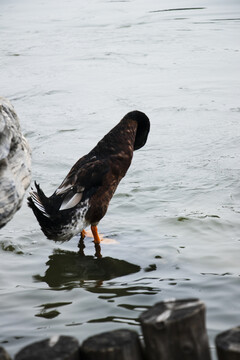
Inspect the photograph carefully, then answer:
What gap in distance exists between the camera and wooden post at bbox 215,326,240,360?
2535mm

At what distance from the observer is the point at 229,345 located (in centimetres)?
255

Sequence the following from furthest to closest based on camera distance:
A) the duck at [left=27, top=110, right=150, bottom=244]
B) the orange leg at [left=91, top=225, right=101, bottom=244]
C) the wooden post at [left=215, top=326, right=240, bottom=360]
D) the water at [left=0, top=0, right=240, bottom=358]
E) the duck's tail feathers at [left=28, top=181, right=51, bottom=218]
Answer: the orange leg at [left=91, top=225, right=101, bottom=244]
the duck at [left=27, top=110, right=150, bottom=244]
the duck's tail feathers at [left=28, top=181, right=51, bottom=218]
the water at [left=0, top=0, right=240, bottom=358]
the wooden post at [left=215, top=326, right=240, bottom=360]

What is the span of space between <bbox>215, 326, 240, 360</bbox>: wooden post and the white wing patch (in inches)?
110

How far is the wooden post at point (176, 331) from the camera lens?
2621 millimetres

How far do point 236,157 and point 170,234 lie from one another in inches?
92.7

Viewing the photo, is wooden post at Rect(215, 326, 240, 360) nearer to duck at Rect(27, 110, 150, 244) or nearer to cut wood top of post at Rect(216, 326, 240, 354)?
cut wood top of post at Rect(216, 326, 240, 354)

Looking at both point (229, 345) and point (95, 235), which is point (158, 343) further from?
point (95, 235)

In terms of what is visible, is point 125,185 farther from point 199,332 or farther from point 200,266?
point 199,332

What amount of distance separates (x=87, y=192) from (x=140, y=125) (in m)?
0.95

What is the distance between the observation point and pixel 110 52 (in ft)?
45.4

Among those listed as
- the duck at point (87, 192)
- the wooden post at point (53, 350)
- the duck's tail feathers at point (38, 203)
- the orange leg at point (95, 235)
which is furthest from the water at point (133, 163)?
the wooden post at point (53, 350)

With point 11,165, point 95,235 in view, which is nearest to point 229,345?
point 11,165

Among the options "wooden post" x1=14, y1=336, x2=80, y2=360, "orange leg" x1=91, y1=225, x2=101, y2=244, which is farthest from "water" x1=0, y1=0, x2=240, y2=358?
"wooden post" x1=14, y1=336, x2=80, y2=360

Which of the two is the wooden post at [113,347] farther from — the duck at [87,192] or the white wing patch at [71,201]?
the white wing patch at [71,201]
